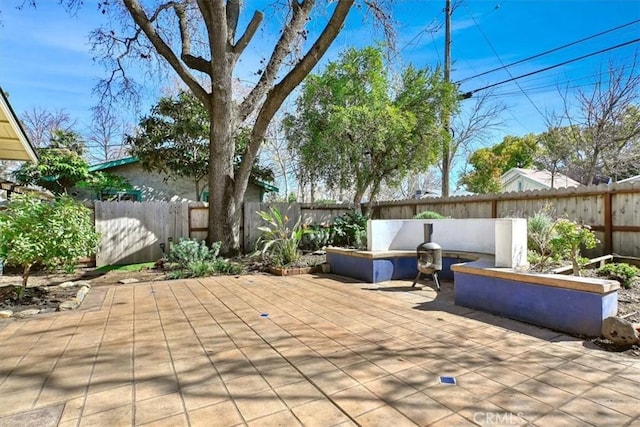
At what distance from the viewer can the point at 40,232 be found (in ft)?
15.6

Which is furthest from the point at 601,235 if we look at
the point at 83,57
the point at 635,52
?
the point at 83,57

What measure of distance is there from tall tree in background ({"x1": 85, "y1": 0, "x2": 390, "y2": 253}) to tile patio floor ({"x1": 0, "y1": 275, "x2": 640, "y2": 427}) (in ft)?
15.4

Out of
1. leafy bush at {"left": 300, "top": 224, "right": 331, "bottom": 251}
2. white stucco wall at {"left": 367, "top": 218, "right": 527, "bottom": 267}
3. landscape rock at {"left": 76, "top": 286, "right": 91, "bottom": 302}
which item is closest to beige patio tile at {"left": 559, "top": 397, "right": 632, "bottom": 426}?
white stucco wall at {"left": 367, "top": 218, "right": 527, "bottom": 267}

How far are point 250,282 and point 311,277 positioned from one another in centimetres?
121

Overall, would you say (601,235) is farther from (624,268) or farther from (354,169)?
(354,169)

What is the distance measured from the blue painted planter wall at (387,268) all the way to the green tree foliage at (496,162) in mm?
17353

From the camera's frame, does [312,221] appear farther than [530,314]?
Yes

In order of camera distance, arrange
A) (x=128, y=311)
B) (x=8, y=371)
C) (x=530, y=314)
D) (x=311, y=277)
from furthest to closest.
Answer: (x=311, y=277) → (x=128, y=311) → (x=530, y=314) → (x=8, y=371)

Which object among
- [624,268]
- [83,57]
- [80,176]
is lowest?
[624,268]

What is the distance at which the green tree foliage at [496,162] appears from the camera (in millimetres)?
21656

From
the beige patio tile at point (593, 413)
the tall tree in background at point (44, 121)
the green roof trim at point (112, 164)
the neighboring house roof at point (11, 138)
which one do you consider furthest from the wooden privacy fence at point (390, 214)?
the tall tree in background at point (44, 121)

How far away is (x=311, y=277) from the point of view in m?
6.71

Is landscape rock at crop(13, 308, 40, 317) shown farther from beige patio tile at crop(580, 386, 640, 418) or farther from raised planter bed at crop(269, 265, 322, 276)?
beige patio tile at crop(580, 386, 640, 418)

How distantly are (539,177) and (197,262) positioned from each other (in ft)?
71.0
